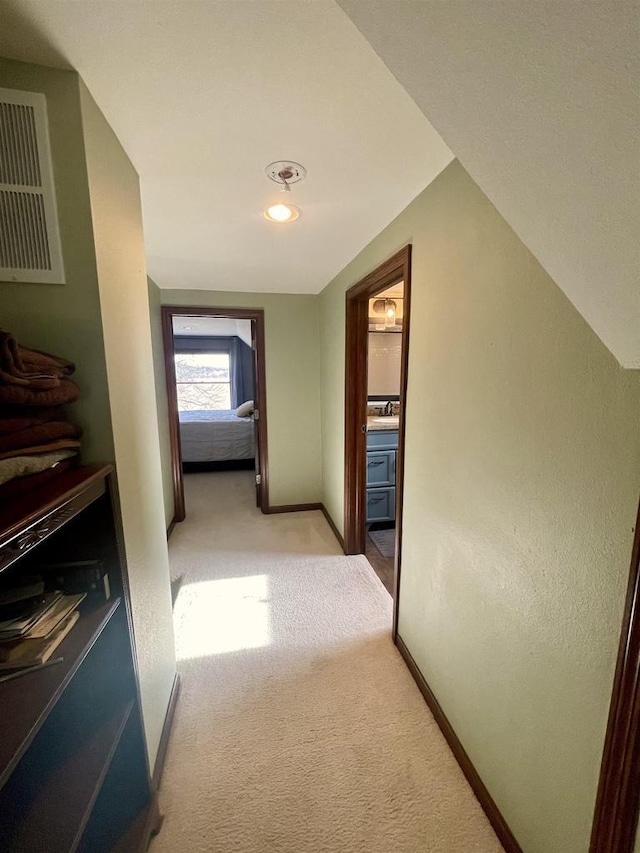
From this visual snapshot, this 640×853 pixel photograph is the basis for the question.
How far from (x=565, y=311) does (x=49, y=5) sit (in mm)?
1316

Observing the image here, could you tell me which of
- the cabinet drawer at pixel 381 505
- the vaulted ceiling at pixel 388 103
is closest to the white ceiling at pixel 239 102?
the vaulted ceiling at pixel 388 103

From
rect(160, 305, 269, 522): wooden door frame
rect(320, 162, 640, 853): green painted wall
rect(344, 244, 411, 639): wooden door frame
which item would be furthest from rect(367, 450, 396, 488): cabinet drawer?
rect(320, 162, 640, 853): green painted wall

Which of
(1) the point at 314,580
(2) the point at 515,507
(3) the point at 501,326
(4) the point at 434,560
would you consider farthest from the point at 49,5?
(1) the point at 314,580

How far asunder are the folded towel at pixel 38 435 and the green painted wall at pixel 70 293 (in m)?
0.07

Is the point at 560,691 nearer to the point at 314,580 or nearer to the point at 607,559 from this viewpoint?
the point at 607,559

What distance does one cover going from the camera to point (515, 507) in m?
0.99

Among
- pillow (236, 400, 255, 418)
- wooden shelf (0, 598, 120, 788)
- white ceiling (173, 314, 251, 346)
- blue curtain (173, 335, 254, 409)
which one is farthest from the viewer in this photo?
blue curtain (173, 335, 254, 409)

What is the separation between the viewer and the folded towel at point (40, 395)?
0.72m

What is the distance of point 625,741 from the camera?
0.69 m

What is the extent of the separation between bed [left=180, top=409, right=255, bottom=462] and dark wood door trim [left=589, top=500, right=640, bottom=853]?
4415 millimetres

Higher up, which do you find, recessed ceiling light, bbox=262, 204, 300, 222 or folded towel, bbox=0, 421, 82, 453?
recessed ceiling light, bbox=262, 204, 300, 222

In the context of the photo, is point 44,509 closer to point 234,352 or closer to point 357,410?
point 357,410

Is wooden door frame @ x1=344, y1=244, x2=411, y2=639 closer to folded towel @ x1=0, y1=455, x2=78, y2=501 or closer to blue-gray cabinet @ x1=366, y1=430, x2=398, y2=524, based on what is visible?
blue-gray cabinet @ x1=366, y1=430, x2=398, y2=524

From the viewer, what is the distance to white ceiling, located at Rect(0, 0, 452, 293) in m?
0.74
